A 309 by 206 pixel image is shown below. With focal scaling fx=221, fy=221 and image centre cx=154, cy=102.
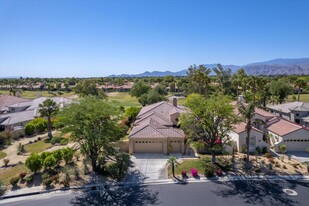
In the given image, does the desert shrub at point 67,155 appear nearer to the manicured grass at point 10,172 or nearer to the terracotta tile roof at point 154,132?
the manicured grass at point 10,172

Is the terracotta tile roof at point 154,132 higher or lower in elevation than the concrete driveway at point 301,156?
higher

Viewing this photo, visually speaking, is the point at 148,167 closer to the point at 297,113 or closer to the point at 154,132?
the point at 154,132

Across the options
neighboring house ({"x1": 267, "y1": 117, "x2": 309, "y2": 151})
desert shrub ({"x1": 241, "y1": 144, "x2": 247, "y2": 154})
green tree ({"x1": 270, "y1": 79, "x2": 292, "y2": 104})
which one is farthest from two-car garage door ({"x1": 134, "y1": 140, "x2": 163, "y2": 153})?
green tree ({"x1": 270, "y1": 79, "x2": 292, "y2": 104})

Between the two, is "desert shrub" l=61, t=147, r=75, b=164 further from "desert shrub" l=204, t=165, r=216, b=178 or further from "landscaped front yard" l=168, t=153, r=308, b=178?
"desert shrub" l=204, t=165, r=216, b=178

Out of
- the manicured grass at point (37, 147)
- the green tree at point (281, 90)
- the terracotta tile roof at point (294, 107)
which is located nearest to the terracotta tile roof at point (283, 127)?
the terracotta tile roof at point (294, 107)

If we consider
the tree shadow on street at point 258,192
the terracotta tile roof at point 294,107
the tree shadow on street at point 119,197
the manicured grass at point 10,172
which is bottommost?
the tree shadow on street at point 258,192

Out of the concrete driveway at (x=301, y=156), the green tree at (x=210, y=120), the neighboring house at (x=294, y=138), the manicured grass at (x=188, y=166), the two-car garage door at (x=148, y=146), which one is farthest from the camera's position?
the neighboring house at (x=294, y=138)

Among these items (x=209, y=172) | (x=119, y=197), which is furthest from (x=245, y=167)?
(x=119, y=197)
